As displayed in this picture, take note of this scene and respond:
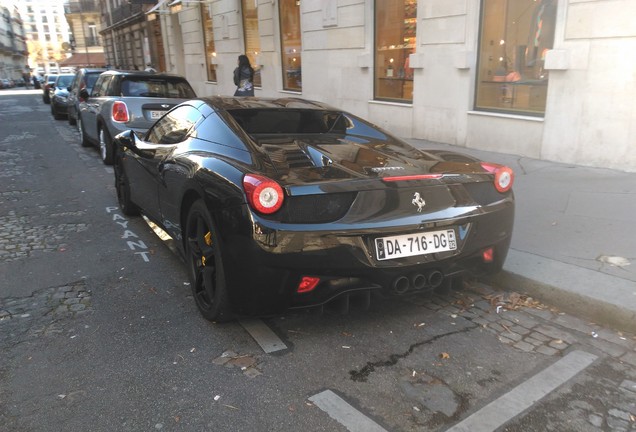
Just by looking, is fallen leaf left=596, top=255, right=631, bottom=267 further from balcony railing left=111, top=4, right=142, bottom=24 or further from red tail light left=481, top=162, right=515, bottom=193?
balcony railing left=111, top=4, right=142, bottom=24

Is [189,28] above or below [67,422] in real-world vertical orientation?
above

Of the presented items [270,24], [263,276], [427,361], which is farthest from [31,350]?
[270,24]

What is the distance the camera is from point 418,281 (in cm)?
315

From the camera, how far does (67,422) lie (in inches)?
97.9

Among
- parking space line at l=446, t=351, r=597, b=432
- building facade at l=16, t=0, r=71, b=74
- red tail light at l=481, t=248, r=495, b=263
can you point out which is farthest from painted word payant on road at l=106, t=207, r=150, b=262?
building facade at l=16, t=0, r=71, b=74

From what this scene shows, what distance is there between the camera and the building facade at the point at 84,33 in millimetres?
66625

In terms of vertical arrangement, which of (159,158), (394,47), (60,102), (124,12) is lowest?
(60,102)

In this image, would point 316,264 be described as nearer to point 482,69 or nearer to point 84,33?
point 482,69

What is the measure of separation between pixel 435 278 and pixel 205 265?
1.53m

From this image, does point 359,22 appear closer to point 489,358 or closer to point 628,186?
point 628,186

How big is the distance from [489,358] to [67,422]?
230cm

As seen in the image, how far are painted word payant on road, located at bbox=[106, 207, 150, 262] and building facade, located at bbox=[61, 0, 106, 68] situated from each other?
218 ft

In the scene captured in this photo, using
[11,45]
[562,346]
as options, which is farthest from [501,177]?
[11,45]

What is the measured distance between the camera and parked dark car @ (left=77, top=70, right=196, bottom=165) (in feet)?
26.9
